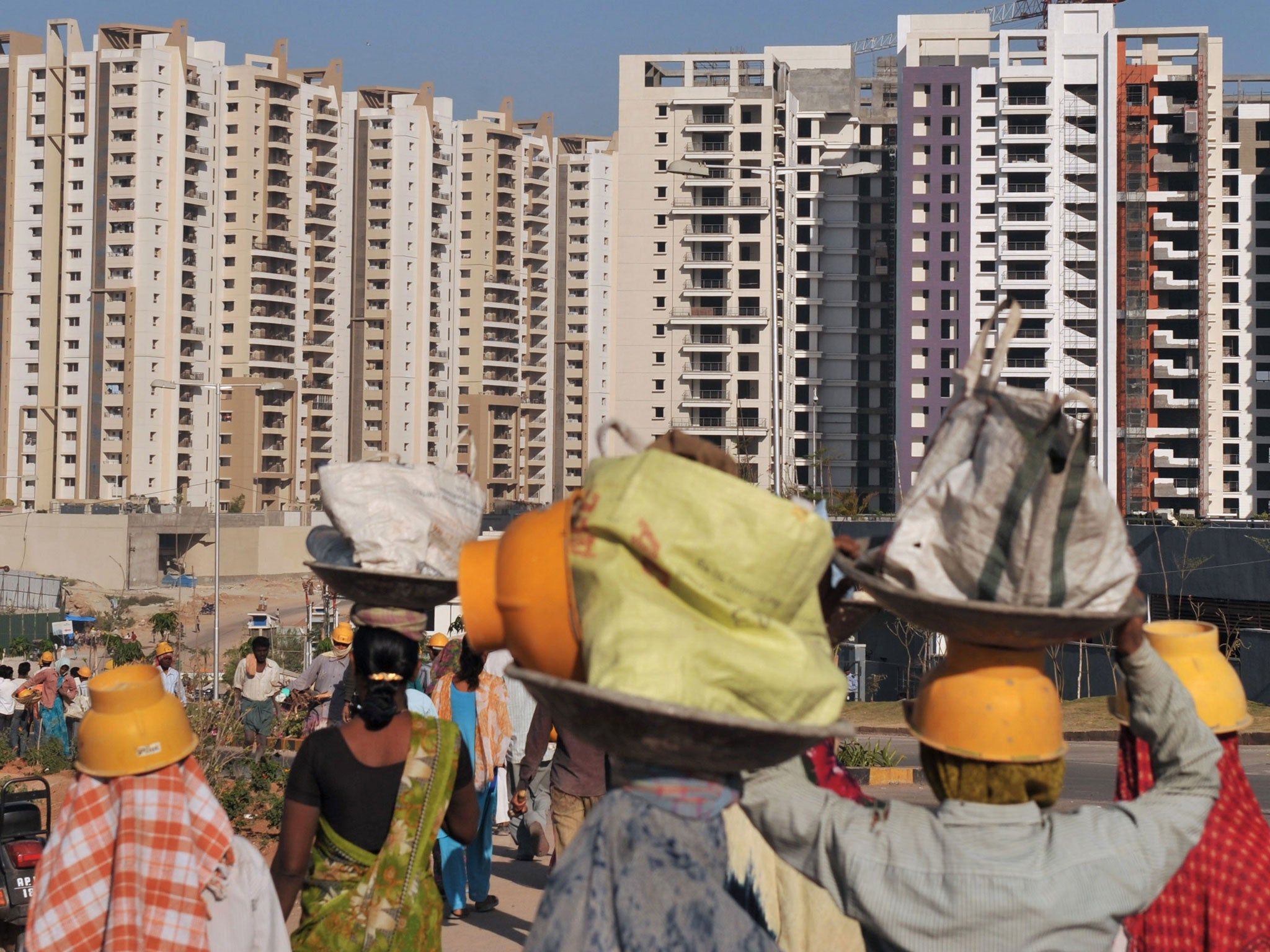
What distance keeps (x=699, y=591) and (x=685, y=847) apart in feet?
1.45

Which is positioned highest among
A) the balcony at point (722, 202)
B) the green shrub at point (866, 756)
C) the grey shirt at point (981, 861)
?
the balcony at point (722, 202)

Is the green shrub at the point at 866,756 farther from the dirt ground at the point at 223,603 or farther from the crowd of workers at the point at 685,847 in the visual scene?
the dirt ground at the point at 223,603

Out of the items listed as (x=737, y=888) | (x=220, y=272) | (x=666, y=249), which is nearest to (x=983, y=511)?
(x=737, y=888)

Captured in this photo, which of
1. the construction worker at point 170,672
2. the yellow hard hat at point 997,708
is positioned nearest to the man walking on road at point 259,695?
the construction worker at point 170,672

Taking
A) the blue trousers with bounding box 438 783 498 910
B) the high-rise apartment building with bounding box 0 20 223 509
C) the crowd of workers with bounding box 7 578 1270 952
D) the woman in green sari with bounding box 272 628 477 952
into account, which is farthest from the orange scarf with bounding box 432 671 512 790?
the high-rise apartment building with bounding box 0 20 223 509

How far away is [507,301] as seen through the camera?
102812 millimetres

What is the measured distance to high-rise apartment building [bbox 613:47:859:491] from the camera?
82.4 m

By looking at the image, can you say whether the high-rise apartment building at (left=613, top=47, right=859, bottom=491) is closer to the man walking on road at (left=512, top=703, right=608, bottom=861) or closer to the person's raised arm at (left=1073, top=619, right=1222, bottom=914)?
the man walking on road at (left=512, top=703, right=608, bottom=861)

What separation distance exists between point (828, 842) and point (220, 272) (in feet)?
291

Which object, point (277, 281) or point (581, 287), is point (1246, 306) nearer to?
point (581, 287)

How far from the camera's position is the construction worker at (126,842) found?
3.48 meters

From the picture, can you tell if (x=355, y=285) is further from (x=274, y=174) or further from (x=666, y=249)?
(x=666, y=249)

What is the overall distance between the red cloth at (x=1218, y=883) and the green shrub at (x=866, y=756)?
1140 centimetres

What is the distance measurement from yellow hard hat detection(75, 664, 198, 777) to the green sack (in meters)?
1.60
